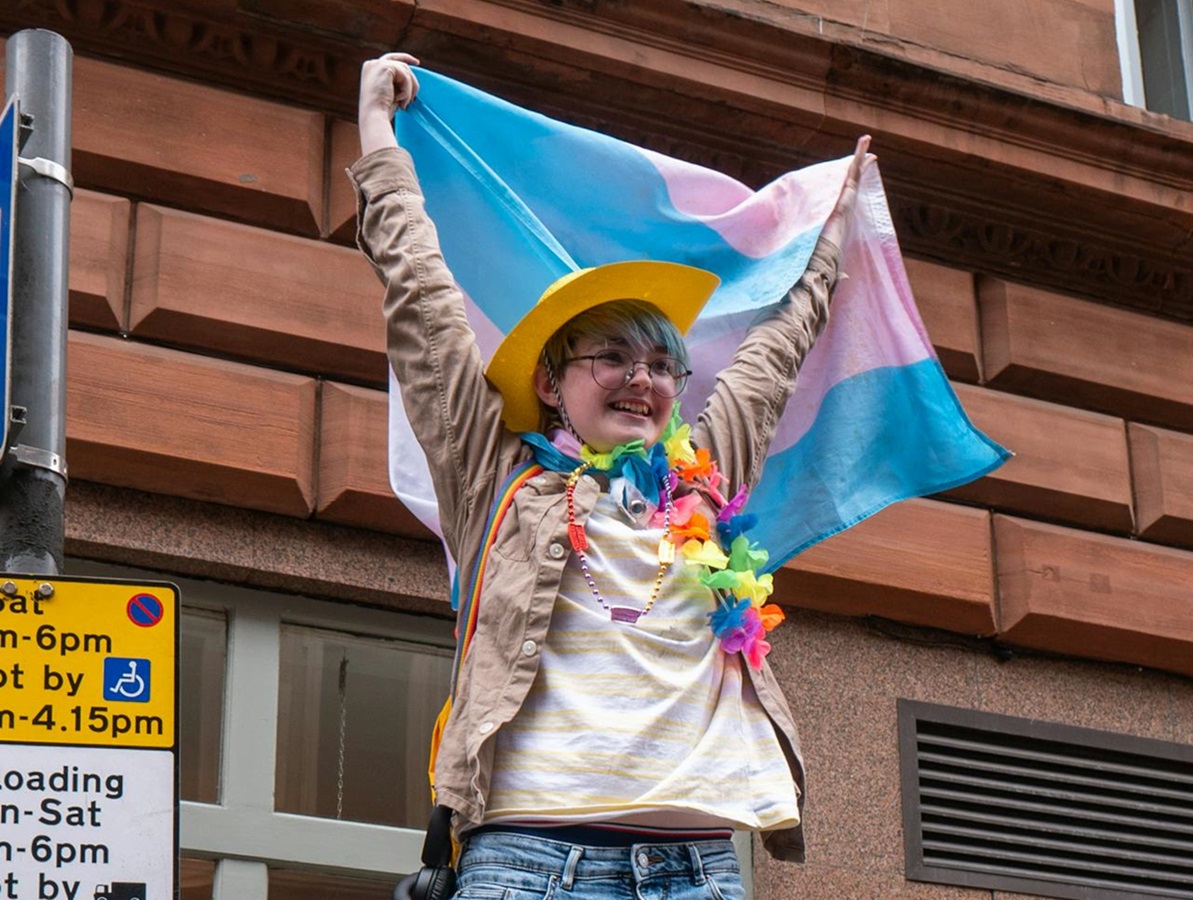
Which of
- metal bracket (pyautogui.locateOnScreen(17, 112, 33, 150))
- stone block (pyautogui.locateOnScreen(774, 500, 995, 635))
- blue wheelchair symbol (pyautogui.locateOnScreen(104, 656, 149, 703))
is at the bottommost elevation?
blue wheelchair symbol (pyautogui.locateOnScreen(104, 656, 149, 703))

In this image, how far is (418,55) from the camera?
24.2 feet

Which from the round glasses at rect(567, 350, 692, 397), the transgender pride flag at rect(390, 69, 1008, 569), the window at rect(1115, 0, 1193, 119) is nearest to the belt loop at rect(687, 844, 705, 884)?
the round glasses at rect(567, 350, 692, 397)

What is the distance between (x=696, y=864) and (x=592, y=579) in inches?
Result: 23.5

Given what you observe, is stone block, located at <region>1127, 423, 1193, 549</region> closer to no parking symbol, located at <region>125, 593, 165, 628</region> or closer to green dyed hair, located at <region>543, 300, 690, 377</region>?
green dyed hair, located at <region>543, 300, 690, 377</region>

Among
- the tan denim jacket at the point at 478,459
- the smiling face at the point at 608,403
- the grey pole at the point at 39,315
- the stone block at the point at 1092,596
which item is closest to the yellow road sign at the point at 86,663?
the grey pole at the point at 39,315

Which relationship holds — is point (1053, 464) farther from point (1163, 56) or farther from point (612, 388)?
point (612, 388)

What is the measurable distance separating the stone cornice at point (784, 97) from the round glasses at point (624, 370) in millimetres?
2839

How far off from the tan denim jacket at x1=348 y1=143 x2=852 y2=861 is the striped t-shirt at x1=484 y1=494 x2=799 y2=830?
57 millimetres

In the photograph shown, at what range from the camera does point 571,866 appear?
13.5ft

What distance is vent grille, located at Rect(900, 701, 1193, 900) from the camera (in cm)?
758

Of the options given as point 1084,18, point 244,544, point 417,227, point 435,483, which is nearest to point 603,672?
point 435,483

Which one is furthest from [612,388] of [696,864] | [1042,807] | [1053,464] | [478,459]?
[1053,464]

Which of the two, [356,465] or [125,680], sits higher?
[356,465]

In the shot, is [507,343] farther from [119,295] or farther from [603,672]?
[119,295]
